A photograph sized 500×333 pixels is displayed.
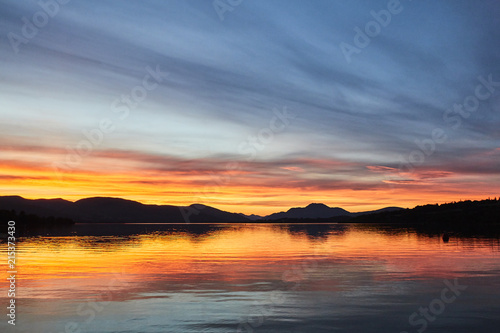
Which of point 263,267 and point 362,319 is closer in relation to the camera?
point 362,319

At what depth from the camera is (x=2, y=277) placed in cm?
3478

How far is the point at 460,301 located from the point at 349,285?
764 centimetres

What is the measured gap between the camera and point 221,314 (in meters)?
22.4

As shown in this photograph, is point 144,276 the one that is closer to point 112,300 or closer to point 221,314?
point 112,300

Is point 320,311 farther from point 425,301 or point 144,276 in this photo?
point 144,276

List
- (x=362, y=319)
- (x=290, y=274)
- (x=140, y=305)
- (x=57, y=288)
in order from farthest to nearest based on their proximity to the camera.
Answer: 1. (x=290, y=274)
2. (x=57, y=288)
3. (x=140, y=305)
4. (x=362, y=319)

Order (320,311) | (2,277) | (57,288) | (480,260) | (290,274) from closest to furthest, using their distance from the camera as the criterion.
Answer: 1. (320,311)
2. (57,288)
3. (2,277)
4. (290,274)
5. (480,260)

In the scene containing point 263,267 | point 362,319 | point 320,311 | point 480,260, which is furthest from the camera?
point 480,260

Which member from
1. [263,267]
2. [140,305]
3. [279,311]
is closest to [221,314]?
[279,311]

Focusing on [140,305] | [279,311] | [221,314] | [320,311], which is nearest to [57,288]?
[140,305]

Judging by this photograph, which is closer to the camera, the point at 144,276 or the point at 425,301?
the point at 425,301

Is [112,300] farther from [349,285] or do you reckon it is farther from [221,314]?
[349,285]

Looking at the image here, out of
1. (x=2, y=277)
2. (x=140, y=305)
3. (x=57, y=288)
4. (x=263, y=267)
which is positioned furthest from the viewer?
(x=263, y=267)

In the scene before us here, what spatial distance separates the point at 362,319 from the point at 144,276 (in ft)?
68.7
